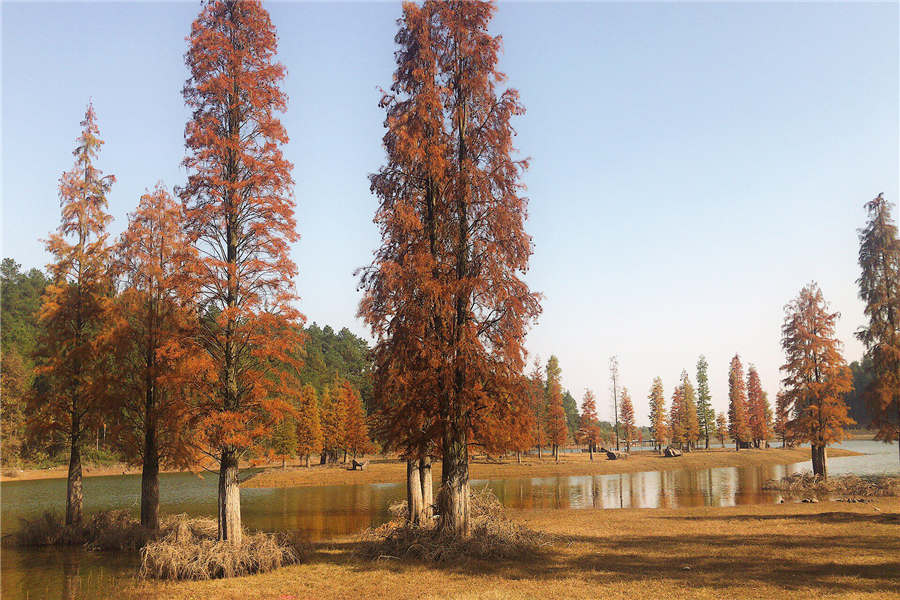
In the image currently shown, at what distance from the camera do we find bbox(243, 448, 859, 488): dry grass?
55.8m

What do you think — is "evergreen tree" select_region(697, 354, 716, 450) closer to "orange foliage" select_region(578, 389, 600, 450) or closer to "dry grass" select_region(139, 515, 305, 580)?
"orange foliage" select_region(578, 389, 600, 450)

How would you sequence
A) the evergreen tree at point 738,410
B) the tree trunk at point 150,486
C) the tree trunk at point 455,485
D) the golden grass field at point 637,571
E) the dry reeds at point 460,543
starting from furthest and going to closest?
the evergreen tree at point 738,410
the tree trunk at point 150,486
the tree trunk at point 455,485
the dry reeds at point 460,543
the golden grass field at point 637,571

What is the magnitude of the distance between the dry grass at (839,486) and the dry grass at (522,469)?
24.7 metres

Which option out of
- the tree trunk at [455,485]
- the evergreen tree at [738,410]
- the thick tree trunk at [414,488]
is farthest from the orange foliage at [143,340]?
the evergreen tree at [738,410]

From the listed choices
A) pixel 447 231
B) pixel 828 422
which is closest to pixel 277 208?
pixel 447 231

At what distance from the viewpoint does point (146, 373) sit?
24.4m

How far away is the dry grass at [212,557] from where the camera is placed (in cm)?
1545

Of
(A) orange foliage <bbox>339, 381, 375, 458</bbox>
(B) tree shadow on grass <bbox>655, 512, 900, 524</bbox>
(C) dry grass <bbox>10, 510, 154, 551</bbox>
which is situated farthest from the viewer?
(A) orange foliage <bbox>339, 381, 375, 458</bbox>

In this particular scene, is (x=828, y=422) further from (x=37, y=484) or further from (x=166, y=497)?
(x=37, y=484)

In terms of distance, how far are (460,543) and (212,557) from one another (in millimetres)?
6788

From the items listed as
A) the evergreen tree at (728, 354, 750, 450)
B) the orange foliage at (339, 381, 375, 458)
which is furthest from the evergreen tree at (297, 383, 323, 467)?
the evergreen tree at (728, 354, 750, 450)

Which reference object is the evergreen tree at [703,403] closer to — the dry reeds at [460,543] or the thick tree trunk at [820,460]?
the thick tree trunk at [820,460]

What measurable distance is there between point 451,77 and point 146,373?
17.5 meters

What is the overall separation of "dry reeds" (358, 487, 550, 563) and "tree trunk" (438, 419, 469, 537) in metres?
0.34
